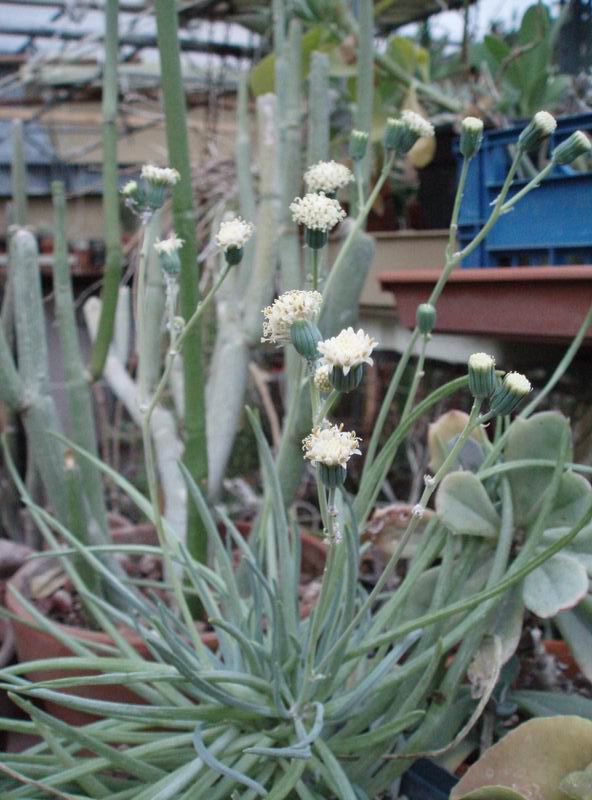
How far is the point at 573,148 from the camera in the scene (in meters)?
0.46

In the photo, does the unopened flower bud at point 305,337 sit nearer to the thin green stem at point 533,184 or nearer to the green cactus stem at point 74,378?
the thin green stem at point 533,184

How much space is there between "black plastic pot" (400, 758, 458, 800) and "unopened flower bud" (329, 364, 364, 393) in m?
0.35

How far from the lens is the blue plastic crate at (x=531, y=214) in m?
0.73

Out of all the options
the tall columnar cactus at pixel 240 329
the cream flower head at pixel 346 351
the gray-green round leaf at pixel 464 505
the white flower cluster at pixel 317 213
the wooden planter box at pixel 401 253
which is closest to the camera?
the cream flower head at pixel 346 351

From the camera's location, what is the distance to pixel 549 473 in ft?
1.94

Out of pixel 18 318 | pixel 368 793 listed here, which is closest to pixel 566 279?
pixel 368 793

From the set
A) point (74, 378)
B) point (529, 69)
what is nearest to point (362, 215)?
point (74, 378)

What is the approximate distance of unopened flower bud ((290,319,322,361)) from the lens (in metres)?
→ 0.37

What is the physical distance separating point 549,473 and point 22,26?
2167 millimetres

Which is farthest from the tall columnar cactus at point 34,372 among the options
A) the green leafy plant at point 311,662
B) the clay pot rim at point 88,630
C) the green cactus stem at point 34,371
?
the green leafy plant at point 311,662

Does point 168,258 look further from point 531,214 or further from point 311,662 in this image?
point 531,214

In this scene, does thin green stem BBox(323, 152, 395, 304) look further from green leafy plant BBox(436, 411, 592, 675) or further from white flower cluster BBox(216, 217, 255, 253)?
green leafy plant BBox(436, 411, 592, 675)

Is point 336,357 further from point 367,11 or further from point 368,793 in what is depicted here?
point 367,11

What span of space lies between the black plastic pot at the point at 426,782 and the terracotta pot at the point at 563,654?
187 millimetres
